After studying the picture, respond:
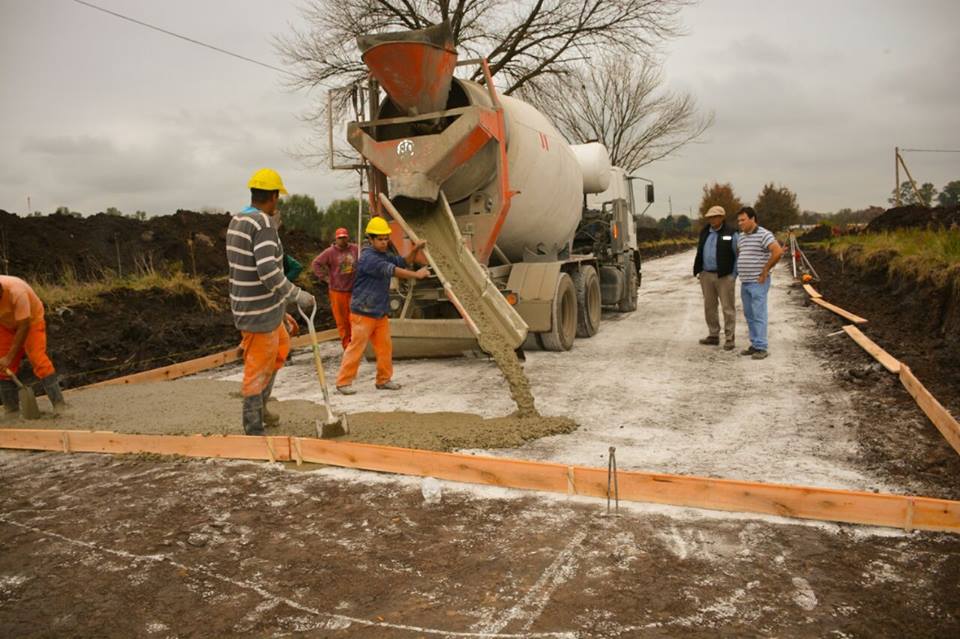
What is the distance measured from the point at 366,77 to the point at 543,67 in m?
13.3

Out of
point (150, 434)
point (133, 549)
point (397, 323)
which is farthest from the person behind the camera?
point (397, 323)

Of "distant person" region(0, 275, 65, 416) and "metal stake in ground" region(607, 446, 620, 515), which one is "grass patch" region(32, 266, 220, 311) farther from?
"metal stake in ground" region(607, 446, 620, 515)

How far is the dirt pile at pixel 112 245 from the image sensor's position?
13.2 meters

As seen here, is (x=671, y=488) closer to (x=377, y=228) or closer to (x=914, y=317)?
(x=377, y=228)

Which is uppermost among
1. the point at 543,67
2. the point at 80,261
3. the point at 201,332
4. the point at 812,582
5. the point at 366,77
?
the point at 543,67

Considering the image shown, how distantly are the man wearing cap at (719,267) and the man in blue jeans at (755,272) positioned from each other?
0.30 m

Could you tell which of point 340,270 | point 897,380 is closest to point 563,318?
point 340,270

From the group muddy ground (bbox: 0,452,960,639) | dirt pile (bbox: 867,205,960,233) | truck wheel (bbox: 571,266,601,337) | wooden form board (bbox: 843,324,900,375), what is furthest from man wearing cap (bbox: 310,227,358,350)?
dirt pile (bbox: 867,205,960,233)

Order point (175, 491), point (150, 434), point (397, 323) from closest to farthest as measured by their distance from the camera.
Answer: point (175, 491) < point (150, 434) < point (397, 323)

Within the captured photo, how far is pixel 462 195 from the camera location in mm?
8023

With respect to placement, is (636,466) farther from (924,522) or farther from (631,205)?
(631,205)

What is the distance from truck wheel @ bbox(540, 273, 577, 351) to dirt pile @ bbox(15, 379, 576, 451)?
308 cm

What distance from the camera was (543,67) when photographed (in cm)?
1994

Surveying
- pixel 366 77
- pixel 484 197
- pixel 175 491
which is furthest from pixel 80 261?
pixel 175 491
